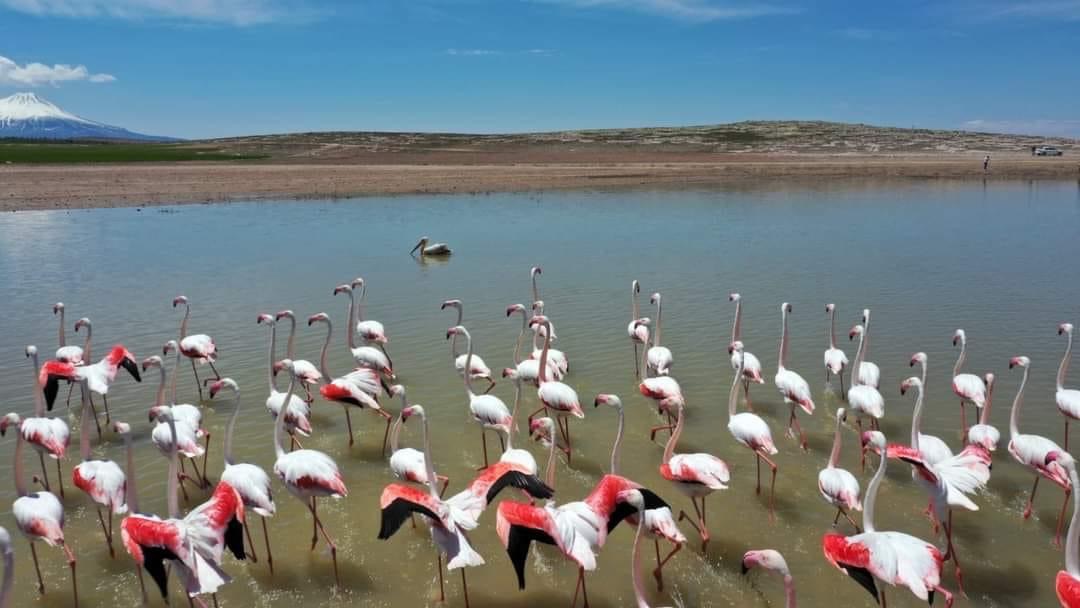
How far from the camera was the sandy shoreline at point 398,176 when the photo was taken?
2830 centimetres

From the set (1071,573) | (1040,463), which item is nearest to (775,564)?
(1071,573)

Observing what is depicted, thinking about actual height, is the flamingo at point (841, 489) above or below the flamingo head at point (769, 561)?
below

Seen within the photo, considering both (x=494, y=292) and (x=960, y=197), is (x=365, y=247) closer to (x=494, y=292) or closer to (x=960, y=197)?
(x=494, y=292)

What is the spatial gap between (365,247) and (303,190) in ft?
47.8

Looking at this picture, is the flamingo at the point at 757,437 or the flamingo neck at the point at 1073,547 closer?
the flamingo neck at the point at 1073,547

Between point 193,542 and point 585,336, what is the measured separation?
690cm

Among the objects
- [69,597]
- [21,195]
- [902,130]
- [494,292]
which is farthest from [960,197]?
[902,130]

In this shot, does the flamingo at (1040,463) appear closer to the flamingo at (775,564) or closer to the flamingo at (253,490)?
the flamingo at (775,564)

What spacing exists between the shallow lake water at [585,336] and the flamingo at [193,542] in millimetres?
794


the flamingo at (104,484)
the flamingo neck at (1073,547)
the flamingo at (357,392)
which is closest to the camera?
the flamingo neck at (1073,547)

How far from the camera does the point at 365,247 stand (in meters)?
18.1

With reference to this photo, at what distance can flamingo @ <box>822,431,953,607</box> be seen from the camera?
407 centimetres

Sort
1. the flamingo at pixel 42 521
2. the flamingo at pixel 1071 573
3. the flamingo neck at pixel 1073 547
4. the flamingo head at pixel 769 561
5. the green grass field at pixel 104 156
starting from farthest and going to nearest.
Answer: the green grass field at pixel 104 156 → the flamingo at pixel 42 521 → the flamingo neck at pixel 1073 547 → the flamingo head at pixel 769 561 → the flamingo at pixel 1071 573

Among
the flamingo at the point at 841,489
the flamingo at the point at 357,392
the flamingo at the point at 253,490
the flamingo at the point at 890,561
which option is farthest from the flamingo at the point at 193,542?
the flamingo at the point at 841,489
